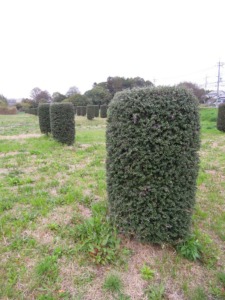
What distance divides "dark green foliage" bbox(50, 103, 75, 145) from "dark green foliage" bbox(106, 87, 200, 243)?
5.05 m

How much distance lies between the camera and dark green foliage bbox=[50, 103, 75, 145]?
21.9 feet

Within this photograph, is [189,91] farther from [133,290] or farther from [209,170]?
[209,170]

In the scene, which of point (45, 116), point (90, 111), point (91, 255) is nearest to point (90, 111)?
point (90, 111)

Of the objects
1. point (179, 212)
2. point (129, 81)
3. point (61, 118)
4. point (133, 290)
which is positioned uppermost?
point (129, 81)

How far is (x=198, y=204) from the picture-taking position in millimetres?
2883

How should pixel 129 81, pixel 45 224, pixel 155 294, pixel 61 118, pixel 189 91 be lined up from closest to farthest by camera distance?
1. pixel 155 294
2. pixel 189 91
3. pixel 45 224
4. pixel 61 118
5. pixel 129 81

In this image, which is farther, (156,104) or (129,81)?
(129,81)

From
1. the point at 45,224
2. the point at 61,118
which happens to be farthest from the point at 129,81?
the point at 45,224

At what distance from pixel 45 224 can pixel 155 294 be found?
141 cm

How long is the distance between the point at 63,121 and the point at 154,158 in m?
5.50

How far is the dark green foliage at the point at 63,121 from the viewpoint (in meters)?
6.68

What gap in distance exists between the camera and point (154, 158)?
1.74m

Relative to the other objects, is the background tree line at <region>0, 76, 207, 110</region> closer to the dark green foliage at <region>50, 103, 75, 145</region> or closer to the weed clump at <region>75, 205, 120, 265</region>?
the dark green foliage at <region>50, 103, 75, 145</region>

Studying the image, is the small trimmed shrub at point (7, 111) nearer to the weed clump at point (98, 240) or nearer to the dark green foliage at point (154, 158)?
the weed clump at point (98, 240)
